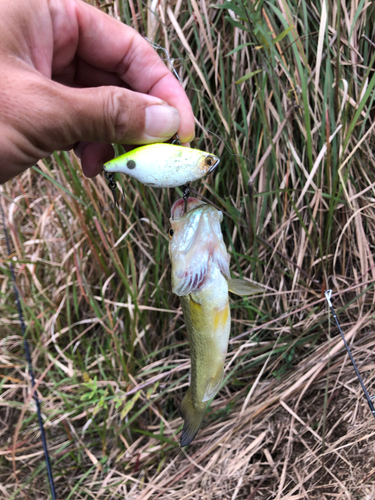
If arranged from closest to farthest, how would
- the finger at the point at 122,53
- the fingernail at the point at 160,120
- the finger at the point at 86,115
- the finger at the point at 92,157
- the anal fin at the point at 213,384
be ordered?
the finger at the point at 86,115 → the fingernail at the point at 160,120 → the anal fin at the point at 213,384 → the finger at the point at 122,53 → the finger at the point at 92,157

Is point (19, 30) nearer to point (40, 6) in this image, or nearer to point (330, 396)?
point (40, 6)

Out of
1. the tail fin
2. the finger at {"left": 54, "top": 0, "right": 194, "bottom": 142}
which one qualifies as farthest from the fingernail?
the tail fin

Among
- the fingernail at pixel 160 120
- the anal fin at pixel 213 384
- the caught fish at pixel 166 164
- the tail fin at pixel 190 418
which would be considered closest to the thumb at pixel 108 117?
the fingernail at pixel 160 120

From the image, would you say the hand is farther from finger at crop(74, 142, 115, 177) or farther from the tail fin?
the tail fin

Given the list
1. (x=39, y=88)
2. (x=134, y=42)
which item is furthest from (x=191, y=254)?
(x=134, y=42)

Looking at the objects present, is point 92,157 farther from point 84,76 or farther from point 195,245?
point 195,245

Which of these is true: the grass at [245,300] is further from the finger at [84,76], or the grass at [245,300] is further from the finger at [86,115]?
the finger at [86,115]

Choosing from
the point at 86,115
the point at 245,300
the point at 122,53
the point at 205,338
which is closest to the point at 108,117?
the point at 86,115
